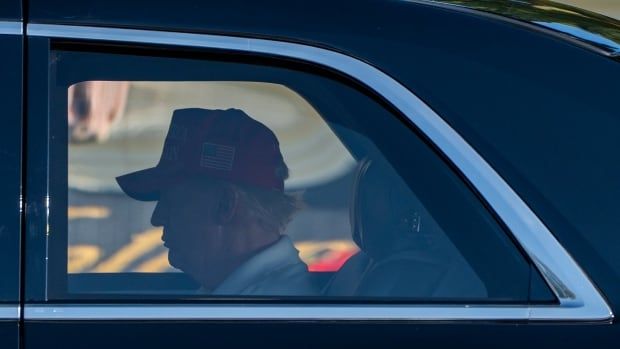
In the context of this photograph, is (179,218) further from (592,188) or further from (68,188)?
(592,188)

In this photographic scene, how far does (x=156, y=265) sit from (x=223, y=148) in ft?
0.74

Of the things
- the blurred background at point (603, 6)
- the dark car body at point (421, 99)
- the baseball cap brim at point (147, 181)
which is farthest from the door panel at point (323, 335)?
the blurred background at point (603, 6)

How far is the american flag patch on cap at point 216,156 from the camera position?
1685 mm

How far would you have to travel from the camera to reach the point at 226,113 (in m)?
1.69

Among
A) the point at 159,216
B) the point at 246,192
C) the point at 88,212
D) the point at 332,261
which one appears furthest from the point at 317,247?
the point at 88,212

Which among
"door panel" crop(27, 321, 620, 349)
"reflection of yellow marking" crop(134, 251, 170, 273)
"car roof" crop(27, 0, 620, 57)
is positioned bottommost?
"door panel" crop(27, 321, 620, 349)

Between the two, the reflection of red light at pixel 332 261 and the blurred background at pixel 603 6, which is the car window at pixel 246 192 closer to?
the reflection of red light at pixel 332 261

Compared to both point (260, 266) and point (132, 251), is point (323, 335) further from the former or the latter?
point (132, 251)

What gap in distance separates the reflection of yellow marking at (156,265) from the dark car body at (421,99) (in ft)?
0.31

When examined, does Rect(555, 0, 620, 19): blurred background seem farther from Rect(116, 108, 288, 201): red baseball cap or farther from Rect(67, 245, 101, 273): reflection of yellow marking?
Rect(67, 245, 101, 273): reflection of yellow marking

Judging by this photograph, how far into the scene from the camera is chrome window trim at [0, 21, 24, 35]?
1.61 m

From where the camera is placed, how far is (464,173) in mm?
1603

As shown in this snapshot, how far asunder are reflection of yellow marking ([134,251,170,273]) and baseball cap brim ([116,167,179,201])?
0.32 ft

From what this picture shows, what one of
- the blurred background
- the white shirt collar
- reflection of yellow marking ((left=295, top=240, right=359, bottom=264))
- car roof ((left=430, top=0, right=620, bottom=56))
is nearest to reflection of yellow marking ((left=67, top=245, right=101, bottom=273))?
the white shirt collar
